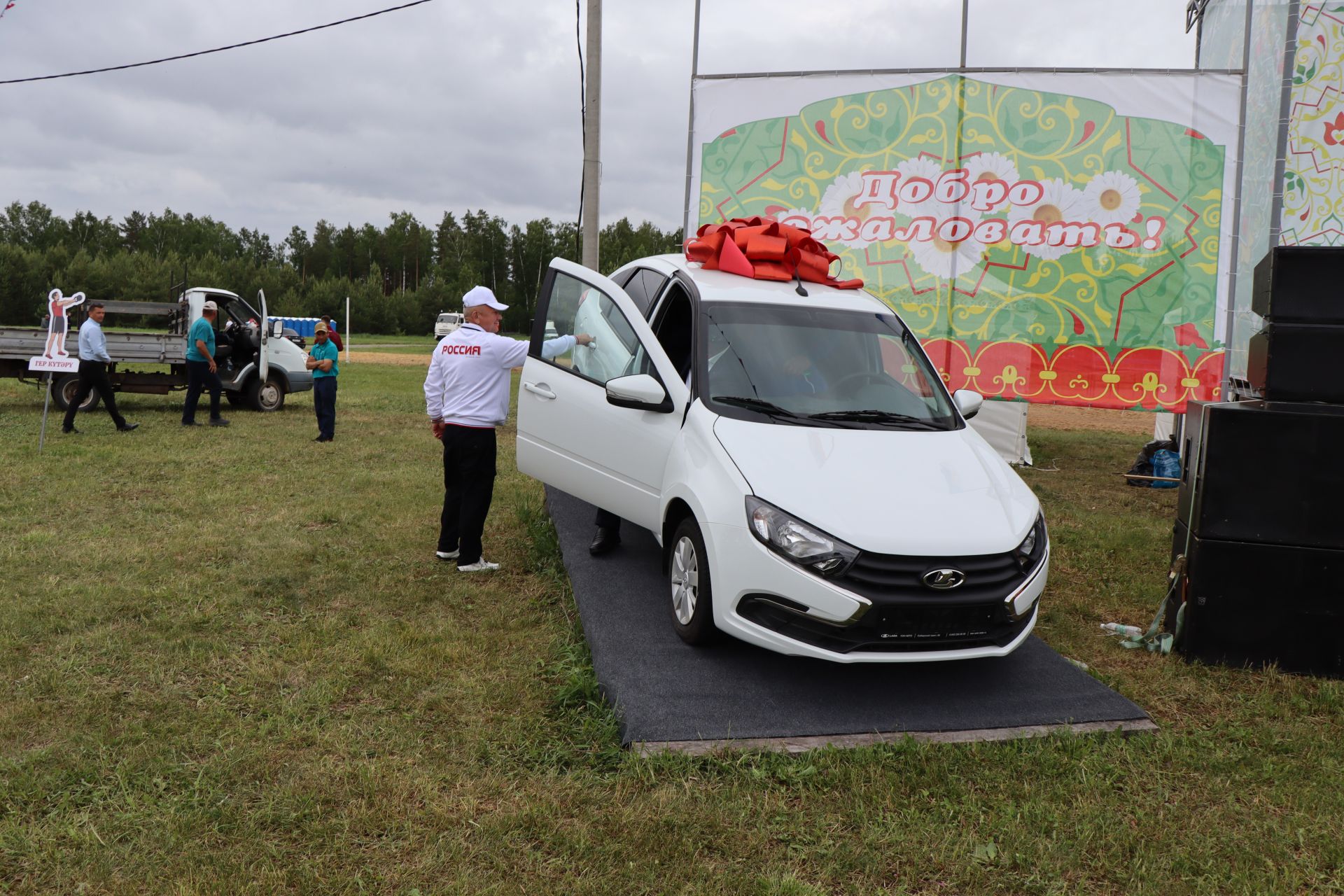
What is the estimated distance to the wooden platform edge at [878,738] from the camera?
154 inches

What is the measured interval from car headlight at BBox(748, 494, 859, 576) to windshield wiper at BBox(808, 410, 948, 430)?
93 centimetres

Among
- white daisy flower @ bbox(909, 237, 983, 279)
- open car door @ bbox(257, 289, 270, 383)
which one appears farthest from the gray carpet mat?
open car door @ bbox(257, 289, 270, 383)

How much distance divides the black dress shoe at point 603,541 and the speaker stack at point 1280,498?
3.41 metres

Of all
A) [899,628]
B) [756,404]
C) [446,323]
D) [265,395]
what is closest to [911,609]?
[899,628]

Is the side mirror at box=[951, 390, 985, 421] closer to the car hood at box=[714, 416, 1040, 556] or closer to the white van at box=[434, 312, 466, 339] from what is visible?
the car hood at box=[714, 416, 1040, 556]

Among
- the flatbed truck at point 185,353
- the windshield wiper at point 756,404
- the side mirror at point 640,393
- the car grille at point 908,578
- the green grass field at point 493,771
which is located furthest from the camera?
the flatbed truck at point 185,353

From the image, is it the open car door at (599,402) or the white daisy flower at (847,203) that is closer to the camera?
the open car door at (599,402)

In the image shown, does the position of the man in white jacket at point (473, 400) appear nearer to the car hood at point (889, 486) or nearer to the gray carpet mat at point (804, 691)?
the gray carpet mat at point (804, 691)

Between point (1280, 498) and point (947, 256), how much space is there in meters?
6.23

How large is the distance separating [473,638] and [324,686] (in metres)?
0.95

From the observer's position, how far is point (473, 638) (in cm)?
538

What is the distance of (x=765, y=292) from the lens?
580 cm

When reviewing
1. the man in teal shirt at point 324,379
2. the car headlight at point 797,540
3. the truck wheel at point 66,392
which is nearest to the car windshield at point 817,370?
the car headlight at point 797,540

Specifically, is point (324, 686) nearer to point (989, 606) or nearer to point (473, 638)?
point (473, 638)
